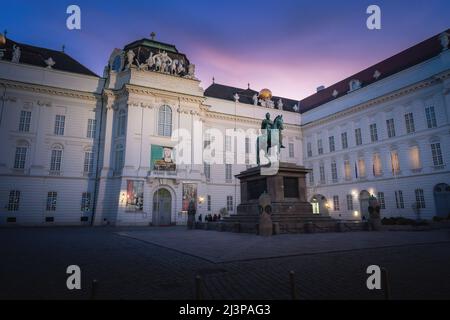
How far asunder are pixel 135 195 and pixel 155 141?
6.69 m

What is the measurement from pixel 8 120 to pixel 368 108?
1682 inches

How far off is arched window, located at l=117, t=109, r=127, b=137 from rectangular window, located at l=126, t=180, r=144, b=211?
6.27m

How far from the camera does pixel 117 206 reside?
3112 centimetres

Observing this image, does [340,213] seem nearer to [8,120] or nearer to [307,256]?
[307,256]

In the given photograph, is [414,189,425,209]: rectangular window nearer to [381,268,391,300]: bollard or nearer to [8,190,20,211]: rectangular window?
[381,268,391,300]: bollard

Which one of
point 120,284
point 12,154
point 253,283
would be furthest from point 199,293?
point 12,154

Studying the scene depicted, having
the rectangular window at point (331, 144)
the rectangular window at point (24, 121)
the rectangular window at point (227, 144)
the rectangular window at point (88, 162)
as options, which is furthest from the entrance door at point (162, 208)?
the rectangular window at point (331, 144)

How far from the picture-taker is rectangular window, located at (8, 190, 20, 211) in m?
30.1

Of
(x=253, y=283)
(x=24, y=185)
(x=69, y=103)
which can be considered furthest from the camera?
(x=69, y=103)

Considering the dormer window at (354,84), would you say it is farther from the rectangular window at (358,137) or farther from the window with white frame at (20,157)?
the window with white frame at (20,157)

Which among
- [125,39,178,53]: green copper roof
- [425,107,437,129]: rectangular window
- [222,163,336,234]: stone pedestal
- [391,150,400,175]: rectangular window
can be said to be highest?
[125,39,178,53]: green copper roof

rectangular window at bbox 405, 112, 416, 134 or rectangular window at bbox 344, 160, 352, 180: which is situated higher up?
rectangular window at bbox 405, 112, 416, 134

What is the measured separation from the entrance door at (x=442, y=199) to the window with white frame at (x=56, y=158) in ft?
133

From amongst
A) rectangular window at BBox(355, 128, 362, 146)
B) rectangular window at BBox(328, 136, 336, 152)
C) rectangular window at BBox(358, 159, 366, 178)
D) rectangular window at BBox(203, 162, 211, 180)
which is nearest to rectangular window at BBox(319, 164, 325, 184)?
rectangular window at BBox(328, 136, 336, 152)
